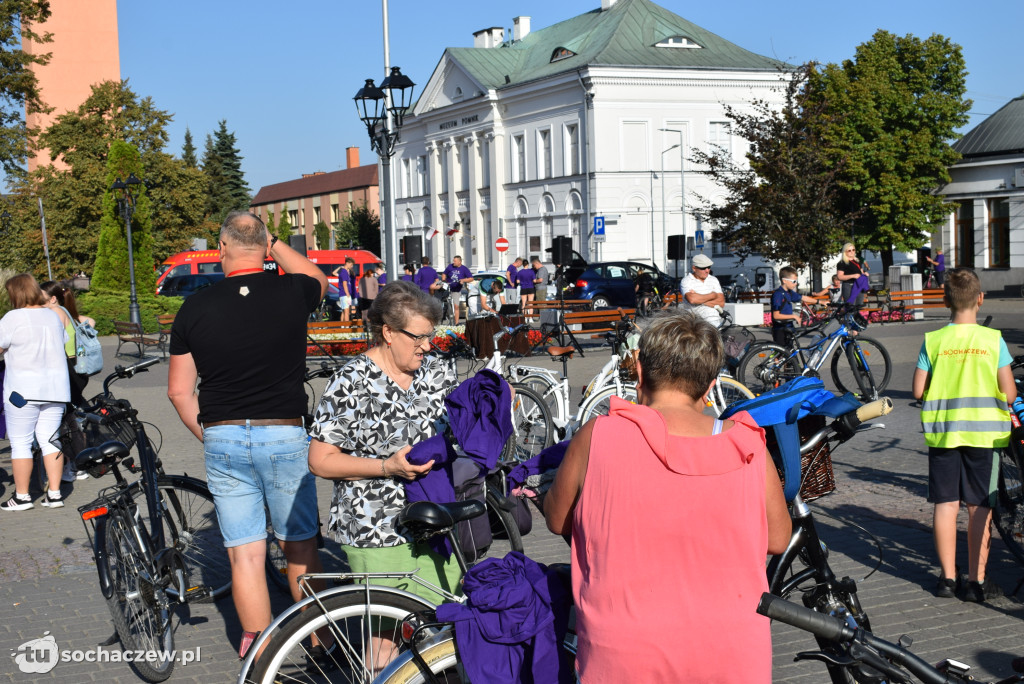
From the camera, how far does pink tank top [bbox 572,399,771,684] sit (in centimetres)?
267

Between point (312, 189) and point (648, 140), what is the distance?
7060cm

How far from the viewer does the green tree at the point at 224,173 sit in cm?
10081

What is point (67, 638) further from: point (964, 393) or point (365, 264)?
point (365, 264)

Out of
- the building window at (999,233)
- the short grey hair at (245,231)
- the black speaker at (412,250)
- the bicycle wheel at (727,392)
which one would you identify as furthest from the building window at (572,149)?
the short grey hair at (245,231)

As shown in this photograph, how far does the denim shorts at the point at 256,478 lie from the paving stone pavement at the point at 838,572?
967 mm

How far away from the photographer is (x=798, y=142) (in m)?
33.4

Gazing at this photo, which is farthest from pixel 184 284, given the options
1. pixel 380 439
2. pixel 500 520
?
pixel 380 439

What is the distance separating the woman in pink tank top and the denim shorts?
2.02 m

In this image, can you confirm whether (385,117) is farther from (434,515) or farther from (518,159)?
(518,159)

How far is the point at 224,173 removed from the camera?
338 ft

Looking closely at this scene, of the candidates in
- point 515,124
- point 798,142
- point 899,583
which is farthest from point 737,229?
point 899,583

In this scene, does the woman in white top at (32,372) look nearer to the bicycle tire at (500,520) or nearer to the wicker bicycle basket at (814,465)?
the bicycle tire at (500,520)

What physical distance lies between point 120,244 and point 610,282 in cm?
1753

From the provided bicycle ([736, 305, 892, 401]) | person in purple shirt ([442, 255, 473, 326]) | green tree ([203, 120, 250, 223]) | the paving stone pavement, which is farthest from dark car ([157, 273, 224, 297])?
green tree ([203, 120, 250, 223])
